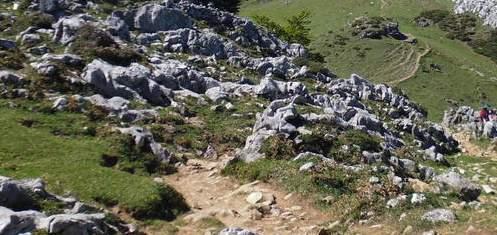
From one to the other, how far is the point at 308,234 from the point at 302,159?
19.9 feet

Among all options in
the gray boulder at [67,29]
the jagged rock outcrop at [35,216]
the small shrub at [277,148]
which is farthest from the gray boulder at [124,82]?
the jagged rock outcrop at [35,216]

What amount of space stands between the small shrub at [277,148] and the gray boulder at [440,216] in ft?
31.1

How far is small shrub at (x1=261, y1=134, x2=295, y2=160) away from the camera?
91.5 feet

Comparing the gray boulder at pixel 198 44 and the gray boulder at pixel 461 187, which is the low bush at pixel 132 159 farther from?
the gray boulder at pixel 198 44

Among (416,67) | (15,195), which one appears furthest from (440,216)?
(416,67)

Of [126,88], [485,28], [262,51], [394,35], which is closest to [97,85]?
[126,88]

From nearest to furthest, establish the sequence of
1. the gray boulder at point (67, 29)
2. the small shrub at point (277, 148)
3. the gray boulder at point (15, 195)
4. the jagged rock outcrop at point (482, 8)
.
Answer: the gray boulder at point (15, 195) < the small shrub at point (277, 148) < the gray boulder at point (67, 29) < the jagged rock outcrop at point (482, 8)

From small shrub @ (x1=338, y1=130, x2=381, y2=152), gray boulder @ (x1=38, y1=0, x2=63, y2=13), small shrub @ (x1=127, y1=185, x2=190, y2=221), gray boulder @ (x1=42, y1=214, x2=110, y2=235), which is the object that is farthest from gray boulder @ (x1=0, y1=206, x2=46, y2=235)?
gray boulder @ (x1=38, y1=0, x2=63, y2=13)

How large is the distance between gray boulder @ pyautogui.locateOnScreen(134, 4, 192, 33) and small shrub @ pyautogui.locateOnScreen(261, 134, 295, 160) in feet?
92.9

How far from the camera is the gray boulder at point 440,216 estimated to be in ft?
61.5

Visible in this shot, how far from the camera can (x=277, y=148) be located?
28125 millimetres

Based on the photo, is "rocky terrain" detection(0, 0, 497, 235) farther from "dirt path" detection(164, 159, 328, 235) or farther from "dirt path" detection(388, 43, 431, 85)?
"dirt path" detection(388, 43, 431, 85)

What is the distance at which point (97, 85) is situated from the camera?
36.5 meters

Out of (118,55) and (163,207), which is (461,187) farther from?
(118,55)
